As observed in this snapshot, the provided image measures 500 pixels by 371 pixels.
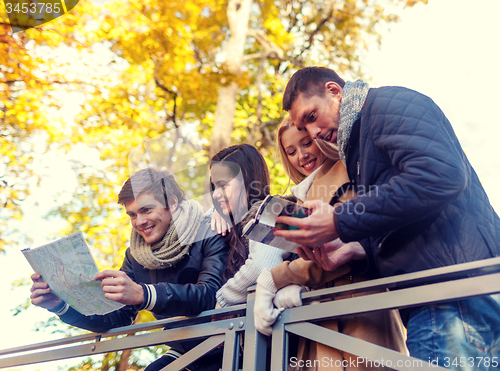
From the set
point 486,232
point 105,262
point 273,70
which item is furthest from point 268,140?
point 486,232

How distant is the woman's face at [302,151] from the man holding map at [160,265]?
0.68m

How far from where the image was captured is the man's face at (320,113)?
1943 mm

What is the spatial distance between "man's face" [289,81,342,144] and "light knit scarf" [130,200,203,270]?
3.49ft

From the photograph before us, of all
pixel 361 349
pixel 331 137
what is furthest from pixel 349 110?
pixel 361 349

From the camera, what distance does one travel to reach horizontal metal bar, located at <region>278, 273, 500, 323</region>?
1.34 meters

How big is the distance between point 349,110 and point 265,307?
2.97 feet

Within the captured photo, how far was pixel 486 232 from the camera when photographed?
4.65ft

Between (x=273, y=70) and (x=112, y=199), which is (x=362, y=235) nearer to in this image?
(x=112, y=199)

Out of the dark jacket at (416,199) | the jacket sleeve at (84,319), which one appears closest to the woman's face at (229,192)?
the jacket sleeve at (84,319)

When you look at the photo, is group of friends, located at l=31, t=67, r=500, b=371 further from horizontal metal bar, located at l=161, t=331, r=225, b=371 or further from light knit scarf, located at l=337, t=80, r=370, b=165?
horizontal metal bar, located at l=161, t=331, r=225, b=371

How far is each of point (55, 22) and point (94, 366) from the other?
580 cm

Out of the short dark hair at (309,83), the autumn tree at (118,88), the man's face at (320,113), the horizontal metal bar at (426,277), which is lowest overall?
the horizontal metal bar at (426,277)

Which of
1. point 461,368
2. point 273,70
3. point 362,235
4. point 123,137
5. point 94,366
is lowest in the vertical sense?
point 461,368

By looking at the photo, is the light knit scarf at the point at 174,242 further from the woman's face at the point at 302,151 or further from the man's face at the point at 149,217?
the woman's face at the point at 302,151
